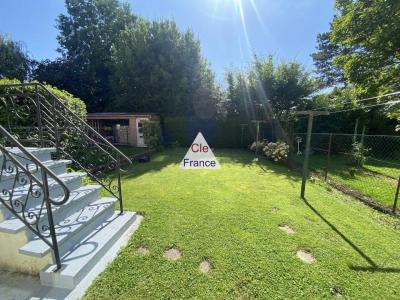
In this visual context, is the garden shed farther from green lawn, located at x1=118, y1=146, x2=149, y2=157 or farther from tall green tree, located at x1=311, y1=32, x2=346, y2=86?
tall green tree, located at x1=311, y1=32, x2=346, y2=86

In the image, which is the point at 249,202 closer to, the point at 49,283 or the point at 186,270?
the point at 186,270

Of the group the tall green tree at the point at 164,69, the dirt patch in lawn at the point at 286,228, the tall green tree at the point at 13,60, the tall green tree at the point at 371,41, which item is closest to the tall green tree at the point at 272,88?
the tall green tree at the point at 164,69

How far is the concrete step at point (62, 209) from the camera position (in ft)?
6.63

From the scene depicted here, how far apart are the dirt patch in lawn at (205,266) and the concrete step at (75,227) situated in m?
1.41

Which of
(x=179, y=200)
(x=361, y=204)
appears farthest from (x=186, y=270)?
(x=361, y=204)

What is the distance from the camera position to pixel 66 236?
2.22m

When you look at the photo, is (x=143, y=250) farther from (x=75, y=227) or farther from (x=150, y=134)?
(x=150, y=134)

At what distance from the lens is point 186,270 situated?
89.8 inches

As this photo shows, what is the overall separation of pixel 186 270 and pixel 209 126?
12.0m

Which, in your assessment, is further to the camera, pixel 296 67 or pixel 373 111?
pixel 296 67

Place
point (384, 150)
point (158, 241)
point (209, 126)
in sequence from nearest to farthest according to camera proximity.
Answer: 1. point (158, 241)
2. point (384, 150)
3. point (209, 126)

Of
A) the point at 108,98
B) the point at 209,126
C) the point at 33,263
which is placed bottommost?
the point at 33,263

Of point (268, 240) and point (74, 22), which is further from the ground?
point (74, 22)

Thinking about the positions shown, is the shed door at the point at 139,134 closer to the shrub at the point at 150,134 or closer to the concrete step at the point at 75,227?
the shrub at the point at 150,134
